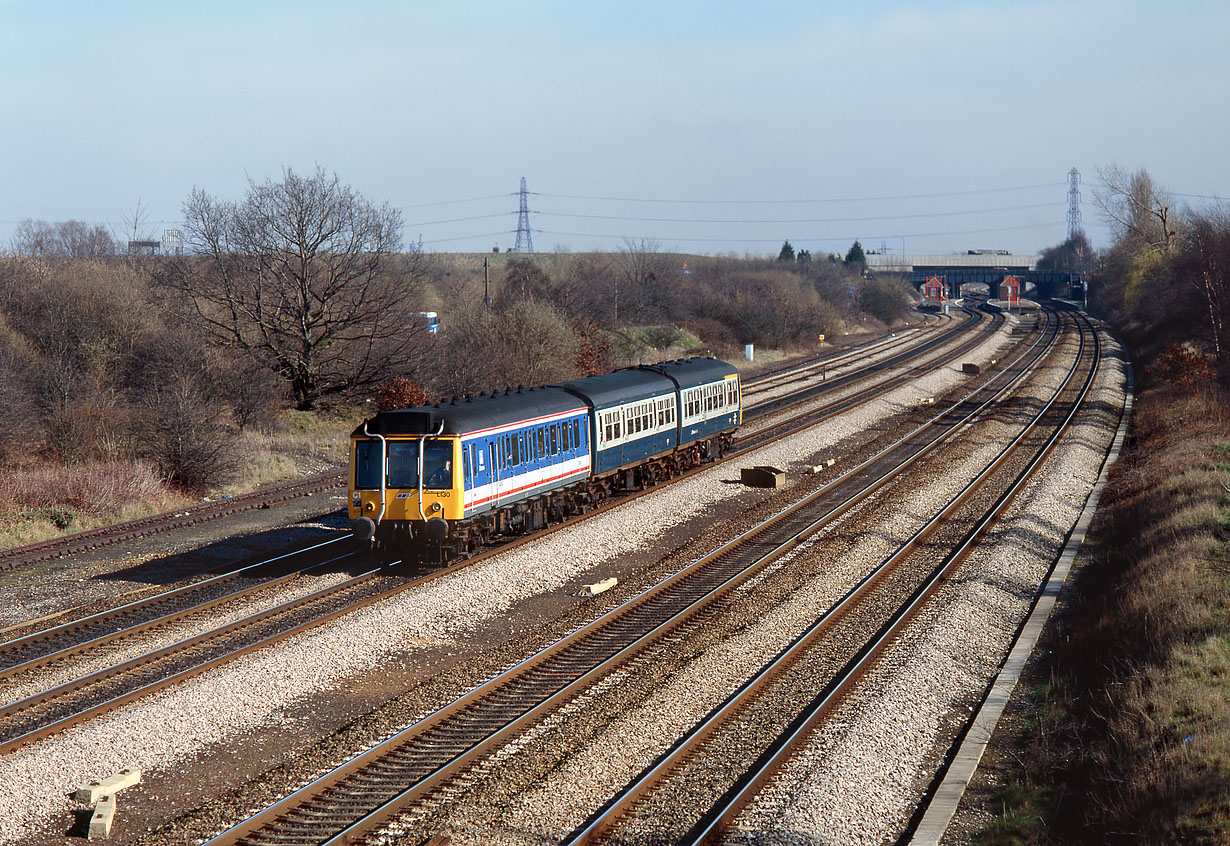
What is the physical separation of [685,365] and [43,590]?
18.3 m

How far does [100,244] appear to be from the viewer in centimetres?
7362

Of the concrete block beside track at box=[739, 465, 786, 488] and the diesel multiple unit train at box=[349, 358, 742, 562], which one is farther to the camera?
the concrete block beside track at box=[739, 465, 786, 488]

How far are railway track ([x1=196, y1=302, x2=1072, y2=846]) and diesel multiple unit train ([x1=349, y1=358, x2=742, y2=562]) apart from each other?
4005 millimetres

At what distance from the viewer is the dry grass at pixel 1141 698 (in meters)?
9.71

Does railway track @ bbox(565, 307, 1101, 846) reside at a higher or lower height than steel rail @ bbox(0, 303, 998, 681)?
lower

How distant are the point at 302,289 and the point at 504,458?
21037 millimetres

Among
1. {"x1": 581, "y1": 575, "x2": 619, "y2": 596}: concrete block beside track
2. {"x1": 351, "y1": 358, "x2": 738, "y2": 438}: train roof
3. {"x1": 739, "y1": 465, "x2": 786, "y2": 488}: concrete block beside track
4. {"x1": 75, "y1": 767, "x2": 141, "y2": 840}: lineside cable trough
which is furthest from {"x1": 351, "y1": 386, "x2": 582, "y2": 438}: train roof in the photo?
{"x1": 75, "y1": 767, "x2": 141, "y2": 840}: lineside cable trough

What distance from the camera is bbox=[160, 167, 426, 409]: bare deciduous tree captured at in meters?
39.7

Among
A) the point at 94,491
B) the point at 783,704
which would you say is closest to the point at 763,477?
the point at 783,704

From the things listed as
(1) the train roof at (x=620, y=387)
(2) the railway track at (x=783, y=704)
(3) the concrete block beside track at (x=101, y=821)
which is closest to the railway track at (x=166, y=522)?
(1) the train roof at (x=620, y=387)

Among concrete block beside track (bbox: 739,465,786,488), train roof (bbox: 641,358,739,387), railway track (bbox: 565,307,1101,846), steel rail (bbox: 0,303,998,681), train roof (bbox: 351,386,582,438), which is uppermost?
train roof (bbox: 641,358,739,387)

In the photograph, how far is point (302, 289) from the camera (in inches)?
1553

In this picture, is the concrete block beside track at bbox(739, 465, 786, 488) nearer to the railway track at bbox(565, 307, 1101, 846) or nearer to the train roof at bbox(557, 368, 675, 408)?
the train roof at bbox(557, 368, 675, 408)

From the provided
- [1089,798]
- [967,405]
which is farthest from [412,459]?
[967,405]
